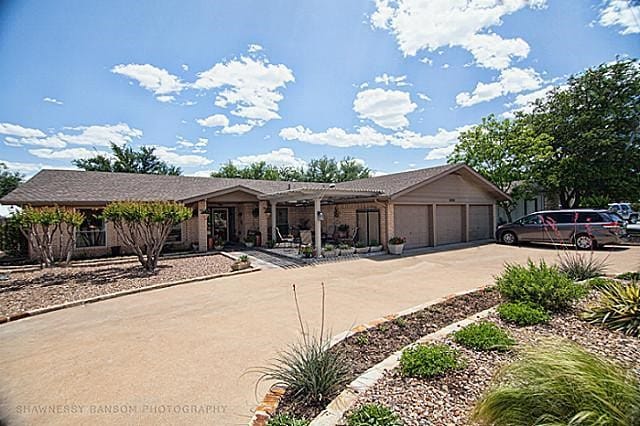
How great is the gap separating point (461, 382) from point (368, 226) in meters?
12.2

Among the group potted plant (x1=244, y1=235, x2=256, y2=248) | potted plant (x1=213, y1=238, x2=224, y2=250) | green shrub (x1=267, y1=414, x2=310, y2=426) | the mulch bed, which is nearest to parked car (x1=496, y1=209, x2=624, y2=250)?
the mulch bed

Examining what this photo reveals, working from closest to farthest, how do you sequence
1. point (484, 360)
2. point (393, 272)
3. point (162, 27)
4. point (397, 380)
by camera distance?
1. point (397, 380)
2. point (484, 360)
3. point (162, 27)
4. point (393, 272)

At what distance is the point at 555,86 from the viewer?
69.7 ft

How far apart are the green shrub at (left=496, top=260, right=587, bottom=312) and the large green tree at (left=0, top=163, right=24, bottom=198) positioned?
128 ft

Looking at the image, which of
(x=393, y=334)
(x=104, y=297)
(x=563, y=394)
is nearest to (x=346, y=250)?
(x=104, y=297)

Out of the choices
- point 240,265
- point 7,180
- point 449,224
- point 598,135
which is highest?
point 598,135

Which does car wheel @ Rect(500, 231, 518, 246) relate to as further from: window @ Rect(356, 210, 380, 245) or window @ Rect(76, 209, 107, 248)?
window @ Rect(76, 209, 107, 248)

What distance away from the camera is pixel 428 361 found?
3.23 m

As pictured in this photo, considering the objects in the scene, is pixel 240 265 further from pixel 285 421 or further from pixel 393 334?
pixel 285 421

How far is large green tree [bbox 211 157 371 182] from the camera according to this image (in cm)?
3847

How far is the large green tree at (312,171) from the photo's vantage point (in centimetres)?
3847

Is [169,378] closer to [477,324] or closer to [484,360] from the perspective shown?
[484,360]

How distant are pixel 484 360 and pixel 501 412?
127cm

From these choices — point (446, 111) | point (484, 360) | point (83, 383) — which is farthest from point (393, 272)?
point (446, 111)
